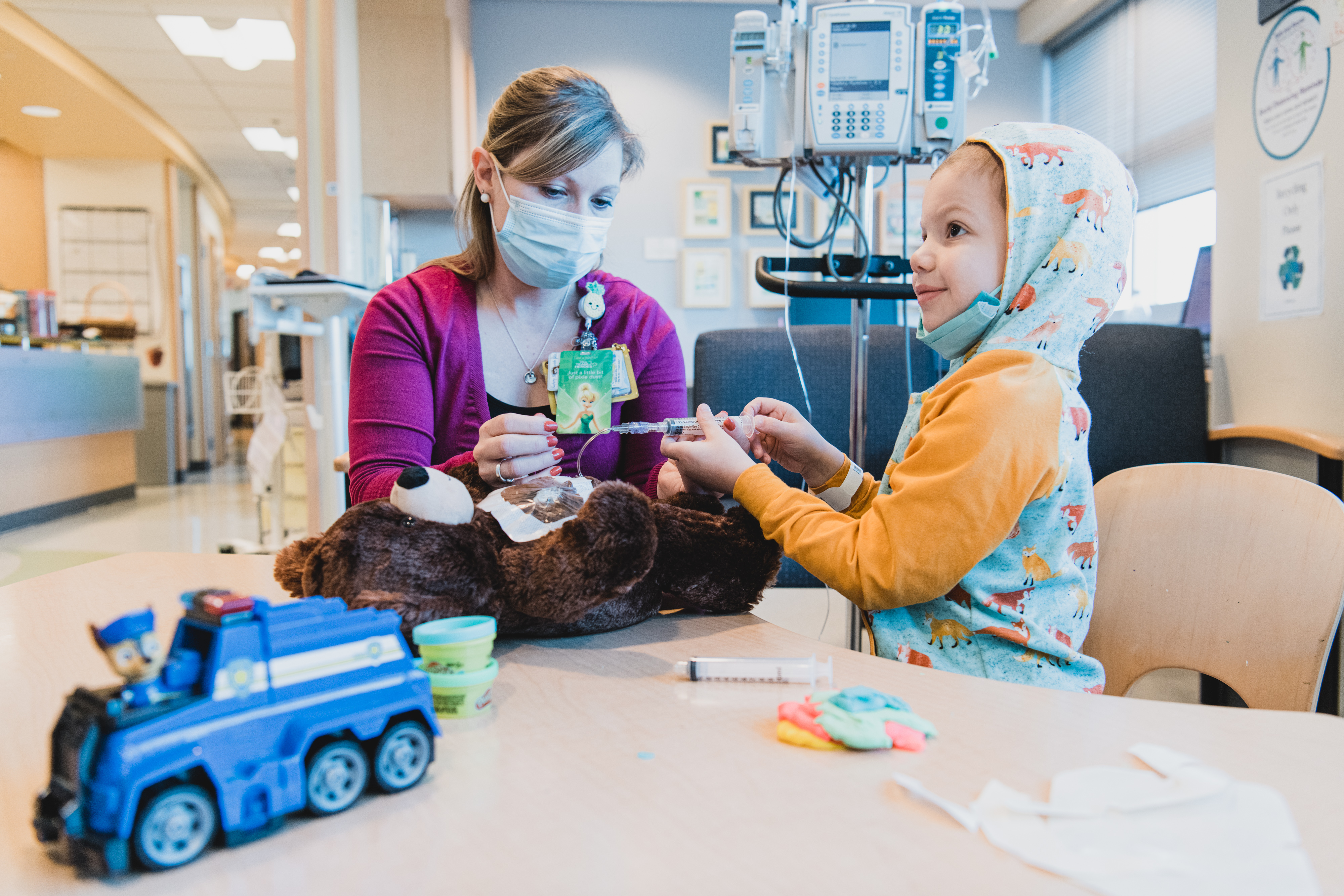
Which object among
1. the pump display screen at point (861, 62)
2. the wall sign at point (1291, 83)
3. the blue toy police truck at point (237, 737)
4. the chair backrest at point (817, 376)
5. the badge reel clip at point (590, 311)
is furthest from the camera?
the chair backrest at point (817, 376)

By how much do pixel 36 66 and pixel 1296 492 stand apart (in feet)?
23.4

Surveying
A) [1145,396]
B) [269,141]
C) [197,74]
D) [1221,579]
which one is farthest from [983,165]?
[269,141]

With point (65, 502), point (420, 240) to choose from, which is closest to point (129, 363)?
point (65, 502)

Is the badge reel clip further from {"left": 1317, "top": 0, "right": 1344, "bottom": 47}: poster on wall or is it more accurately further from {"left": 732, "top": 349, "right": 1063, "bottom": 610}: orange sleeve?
{"left": 1317, "top": 0, "right": 1344, "bottom": 47}: poster on wall

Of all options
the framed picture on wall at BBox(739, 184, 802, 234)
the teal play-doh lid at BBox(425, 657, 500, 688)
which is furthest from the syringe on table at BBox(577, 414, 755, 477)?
the framed picture on wall at BBox(739, 184, 802, 234)

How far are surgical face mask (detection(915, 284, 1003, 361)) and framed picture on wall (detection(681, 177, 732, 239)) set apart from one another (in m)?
3.82

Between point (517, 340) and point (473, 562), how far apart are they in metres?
0.65

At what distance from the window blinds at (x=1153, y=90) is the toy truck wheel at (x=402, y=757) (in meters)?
3.91

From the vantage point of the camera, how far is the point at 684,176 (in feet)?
15.7

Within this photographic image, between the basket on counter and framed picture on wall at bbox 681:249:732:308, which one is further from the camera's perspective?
the basket on counter

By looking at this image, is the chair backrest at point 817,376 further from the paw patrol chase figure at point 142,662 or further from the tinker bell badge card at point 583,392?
the paw patrol chase figure at point 142,662

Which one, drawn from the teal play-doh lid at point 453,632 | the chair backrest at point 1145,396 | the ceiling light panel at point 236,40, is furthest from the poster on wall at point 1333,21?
the ceiling light panel at point 236,40

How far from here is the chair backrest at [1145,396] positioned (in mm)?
2285

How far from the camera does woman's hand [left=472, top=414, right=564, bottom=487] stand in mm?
947
